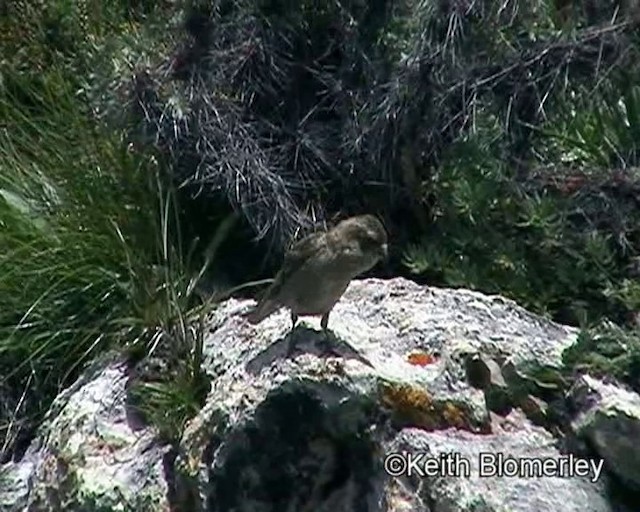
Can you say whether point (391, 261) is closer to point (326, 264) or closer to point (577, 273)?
point (577, 273)

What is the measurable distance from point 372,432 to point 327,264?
1.79 ft

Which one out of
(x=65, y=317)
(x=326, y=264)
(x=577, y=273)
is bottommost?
(x=577, y=273)

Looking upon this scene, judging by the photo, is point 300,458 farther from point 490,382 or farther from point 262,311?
point 262,311

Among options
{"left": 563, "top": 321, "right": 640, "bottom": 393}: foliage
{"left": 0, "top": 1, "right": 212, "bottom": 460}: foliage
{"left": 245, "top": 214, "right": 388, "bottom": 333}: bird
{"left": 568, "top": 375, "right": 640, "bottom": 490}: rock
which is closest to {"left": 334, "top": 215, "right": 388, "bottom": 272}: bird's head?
{"left": 245, "top": 214, "right": 388, "bottom": 333}: bird

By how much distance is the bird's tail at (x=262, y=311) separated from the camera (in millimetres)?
5066

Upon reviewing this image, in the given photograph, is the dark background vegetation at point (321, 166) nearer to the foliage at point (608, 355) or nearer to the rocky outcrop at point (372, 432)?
the foliage at point (608, 355)

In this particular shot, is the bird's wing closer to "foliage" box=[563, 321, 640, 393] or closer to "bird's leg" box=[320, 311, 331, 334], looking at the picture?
"bird's leg" box=[320, 311, 331, 334]

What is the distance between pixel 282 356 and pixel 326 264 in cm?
28

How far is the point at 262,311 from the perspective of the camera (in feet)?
16.8

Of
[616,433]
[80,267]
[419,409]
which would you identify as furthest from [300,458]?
[80,267]

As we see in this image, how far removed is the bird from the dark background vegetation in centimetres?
75

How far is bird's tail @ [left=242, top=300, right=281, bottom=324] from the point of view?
5066mm

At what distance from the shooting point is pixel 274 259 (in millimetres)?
6000

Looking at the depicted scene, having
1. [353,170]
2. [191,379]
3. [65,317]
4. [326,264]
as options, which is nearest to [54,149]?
[65,317]
